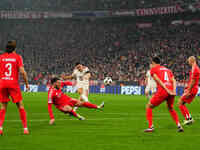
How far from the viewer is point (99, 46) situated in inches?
2360

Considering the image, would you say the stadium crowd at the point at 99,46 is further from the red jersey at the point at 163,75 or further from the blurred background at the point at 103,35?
the red jersey at the point at 163,75

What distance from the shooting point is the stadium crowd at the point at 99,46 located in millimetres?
51125

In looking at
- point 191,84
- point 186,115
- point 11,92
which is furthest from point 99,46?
point 11,92

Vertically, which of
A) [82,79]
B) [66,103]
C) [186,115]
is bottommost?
[186,115]

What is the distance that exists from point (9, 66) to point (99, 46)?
49.5m

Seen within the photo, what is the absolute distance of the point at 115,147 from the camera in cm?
899

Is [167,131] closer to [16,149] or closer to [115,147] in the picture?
[115,147]

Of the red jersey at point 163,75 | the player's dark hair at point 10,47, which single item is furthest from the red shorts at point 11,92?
the red jersey at point 163,75

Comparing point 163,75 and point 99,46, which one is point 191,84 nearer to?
point 163,75

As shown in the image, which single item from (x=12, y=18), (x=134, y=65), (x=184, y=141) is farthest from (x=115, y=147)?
(x=12, y=18)

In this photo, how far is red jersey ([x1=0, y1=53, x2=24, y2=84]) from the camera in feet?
34.9

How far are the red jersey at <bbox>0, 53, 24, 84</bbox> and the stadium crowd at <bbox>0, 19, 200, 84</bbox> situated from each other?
34814mm

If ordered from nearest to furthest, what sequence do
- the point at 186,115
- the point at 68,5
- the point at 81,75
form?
1. the point at 186,115
2. the point at 81,75
3. the point at 68,5

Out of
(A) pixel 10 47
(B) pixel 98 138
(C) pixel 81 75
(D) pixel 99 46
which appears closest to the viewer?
(B) pixel 98 138
